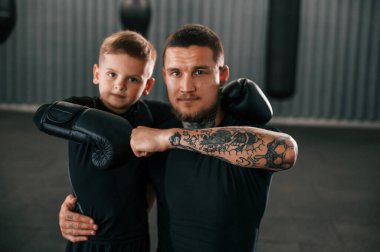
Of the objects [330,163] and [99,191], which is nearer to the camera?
[99,191]

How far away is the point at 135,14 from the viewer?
4.48 metres

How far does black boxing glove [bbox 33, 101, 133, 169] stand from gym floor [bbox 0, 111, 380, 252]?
5.21 ft

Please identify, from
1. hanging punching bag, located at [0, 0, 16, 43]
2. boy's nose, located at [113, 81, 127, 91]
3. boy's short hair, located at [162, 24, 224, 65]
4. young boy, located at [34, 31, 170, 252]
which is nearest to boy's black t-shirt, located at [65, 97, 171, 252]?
young boy, located at [34, 31, 170, 252]

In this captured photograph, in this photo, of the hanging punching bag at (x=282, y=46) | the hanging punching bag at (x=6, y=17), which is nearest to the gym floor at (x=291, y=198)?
the hanging punching bag at (x=282, y=46)

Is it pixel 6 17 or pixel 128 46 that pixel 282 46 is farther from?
pixel 128 46

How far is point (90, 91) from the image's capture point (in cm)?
662

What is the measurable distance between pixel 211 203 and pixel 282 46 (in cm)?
384

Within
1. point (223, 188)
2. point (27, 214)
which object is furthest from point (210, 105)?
point (27, 214)

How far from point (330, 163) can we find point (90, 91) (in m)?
3.59

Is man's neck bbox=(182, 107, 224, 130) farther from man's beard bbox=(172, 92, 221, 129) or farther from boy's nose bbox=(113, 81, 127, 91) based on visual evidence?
boy's nose bbox=(113, 81, 127, 91)

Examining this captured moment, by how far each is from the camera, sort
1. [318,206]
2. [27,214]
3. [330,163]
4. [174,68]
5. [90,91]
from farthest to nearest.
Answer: [90,91]
[330,163]
[318,206]
[27,214]
[174,68]

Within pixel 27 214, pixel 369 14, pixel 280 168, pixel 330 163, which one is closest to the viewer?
pixel 280 168

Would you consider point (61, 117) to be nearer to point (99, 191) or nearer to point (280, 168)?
point (99, 191)

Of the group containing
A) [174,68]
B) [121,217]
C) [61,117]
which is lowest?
[121,217]
